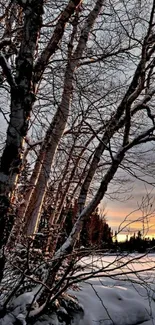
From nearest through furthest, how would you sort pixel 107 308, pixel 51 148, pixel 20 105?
pixel 20 105, pixel 51 148, pixel 107 308

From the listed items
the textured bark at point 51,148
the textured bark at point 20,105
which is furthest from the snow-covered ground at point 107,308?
the textured bark at point 20,105

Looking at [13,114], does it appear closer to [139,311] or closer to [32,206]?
[32,206]

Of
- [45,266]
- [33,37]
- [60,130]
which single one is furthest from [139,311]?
[33,37]

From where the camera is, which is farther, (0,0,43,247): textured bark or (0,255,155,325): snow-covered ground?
(0,255,155,325): snow-covered ground

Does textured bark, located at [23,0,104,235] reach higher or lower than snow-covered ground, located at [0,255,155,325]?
higher

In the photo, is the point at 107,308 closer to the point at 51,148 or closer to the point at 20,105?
the point at 51,148

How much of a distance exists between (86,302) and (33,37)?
15.5 ft

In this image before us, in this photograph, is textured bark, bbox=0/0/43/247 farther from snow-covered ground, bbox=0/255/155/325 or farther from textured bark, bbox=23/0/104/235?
snow-covered ground, bbox=0/255/155/325

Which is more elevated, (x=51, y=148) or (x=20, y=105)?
(x=51, y=148)

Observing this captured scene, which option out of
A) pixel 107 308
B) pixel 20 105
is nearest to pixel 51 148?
pixel 20 105

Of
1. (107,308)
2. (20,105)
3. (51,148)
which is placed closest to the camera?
(20,105)

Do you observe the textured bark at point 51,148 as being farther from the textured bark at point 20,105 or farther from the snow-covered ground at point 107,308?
the textured bark at point 20,105

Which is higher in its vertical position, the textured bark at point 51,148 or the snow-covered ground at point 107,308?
the textured bark at point 51,148

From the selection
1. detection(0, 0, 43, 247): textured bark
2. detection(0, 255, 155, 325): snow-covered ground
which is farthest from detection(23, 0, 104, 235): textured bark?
detection(0, 0, 43, 247): textured bark
